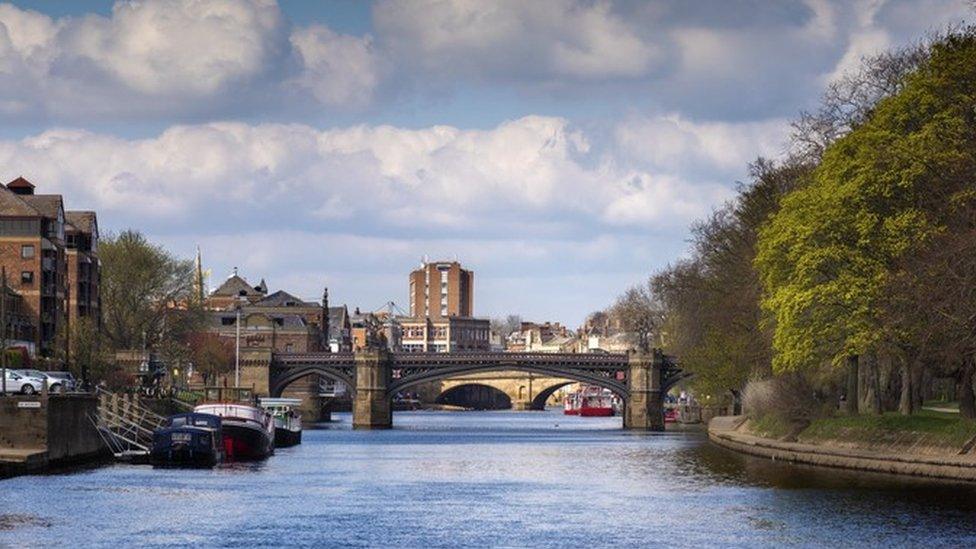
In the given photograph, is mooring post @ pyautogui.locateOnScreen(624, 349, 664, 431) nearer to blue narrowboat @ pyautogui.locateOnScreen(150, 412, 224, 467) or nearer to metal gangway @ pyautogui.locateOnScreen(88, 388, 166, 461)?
metal gangway @ pyautogui.locateOnScreen(88, 388, 166, 461)

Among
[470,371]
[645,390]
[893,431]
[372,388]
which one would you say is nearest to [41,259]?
[372,388]

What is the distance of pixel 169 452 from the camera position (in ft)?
309

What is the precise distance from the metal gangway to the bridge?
71435mm

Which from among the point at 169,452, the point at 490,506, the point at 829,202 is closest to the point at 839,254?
the point at 829,202

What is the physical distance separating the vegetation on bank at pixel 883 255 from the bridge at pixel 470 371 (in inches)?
2959

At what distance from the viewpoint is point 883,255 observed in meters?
86.2

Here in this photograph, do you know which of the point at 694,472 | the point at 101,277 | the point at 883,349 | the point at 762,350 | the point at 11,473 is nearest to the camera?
the point at 11,473

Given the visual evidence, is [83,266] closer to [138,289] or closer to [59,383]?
[138,289]

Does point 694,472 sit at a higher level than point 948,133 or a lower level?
lower

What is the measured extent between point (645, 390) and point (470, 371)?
17.0 m

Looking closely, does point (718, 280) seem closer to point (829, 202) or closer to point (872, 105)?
point (872, 105)

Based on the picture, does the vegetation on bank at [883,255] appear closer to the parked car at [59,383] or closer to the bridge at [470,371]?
the parked car at [59,383]

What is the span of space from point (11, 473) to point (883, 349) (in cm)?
3742

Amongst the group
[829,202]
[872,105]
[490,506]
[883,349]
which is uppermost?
[872,105]
